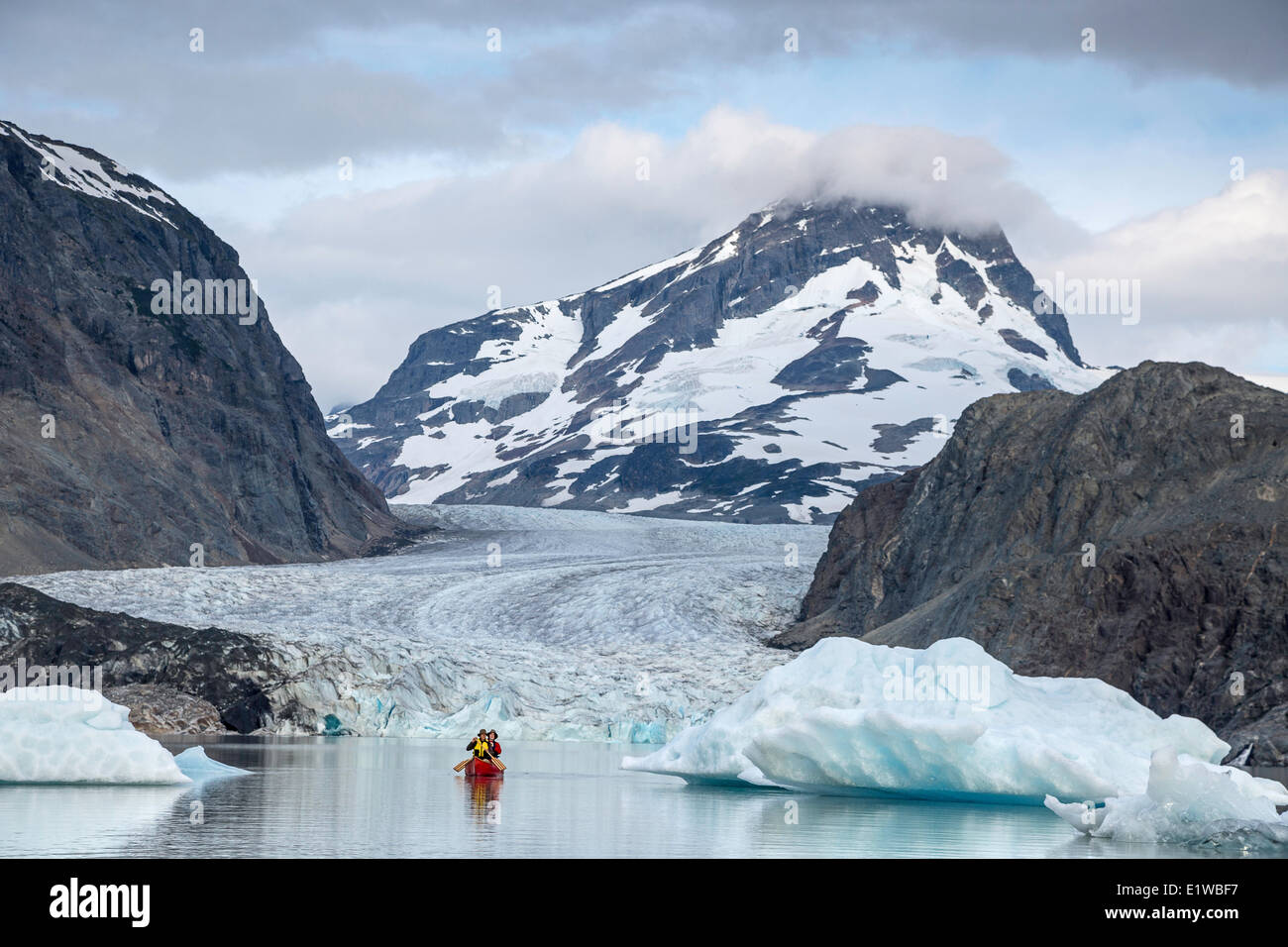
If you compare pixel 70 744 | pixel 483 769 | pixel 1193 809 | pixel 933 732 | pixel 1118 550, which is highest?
pixel 1118 550

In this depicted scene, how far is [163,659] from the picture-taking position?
35812 mm

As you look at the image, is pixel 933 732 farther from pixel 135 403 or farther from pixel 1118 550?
pixel 135 403

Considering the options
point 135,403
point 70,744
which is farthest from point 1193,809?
point 135,403

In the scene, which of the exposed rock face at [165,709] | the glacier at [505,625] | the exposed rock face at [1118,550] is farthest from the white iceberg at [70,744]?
the exposed rock face at [1118,550]

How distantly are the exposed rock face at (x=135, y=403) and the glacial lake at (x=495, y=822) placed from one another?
131 ft

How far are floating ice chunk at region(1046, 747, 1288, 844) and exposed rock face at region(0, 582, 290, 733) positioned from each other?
26148 millimetres

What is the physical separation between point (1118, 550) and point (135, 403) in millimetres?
48976

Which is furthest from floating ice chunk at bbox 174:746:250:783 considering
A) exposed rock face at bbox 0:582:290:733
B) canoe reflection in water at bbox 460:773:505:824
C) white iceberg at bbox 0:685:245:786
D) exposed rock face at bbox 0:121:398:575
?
exposed rock face at bbox 0:121:398:575

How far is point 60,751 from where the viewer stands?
17109 mm

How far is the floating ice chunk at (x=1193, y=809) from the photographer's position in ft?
40.1

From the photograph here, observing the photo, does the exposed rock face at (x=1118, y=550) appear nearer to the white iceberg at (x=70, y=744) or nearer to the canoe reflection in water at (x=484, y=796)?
the canoe reflection in water at (x=484, y=796)

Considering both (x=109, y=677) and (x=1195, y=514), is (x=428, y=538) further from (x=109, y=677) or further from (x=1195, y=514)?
(x=1195, y=514)
